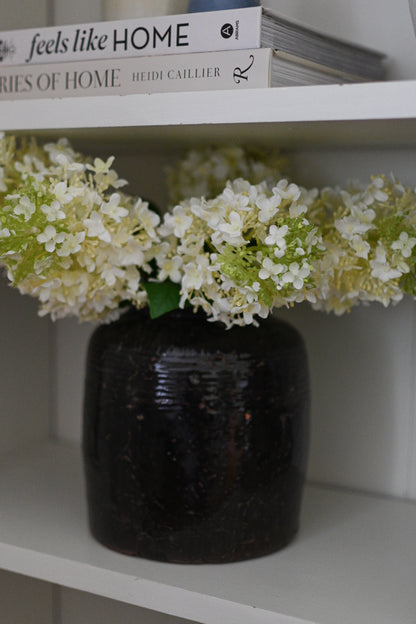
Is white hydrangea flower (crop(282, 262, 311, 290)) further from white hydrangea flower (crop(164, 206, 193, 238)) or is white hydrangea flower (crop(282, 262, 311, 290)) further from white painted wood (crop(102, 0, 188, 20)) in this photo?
white painted wood (crop(102, 0, 188, 20))

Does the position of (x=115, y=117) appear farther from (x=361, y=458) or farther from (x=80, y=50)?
(x=361, y=458)

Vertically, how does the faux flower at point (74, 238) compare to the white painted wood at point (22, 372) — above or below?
above

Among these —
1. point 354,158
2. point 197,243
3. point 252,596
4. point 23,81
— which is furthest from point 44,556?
point 354,158

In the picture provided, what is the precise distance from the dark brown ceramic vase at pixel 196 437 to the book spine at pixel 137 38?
266 mm

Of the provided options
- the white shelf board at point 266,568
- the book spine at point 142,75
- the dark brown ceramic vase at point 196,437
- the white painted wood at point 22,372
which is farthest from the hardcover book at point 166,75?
the white shelf board at point 266,568

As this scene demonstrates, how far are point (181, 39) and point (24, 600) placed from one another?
30.2 inches

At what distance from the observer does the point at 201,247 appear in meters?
0.74

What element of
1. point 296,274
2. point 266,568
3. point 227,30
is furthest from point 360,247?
point 266,568

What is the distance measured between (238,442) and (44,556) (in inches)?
9.1

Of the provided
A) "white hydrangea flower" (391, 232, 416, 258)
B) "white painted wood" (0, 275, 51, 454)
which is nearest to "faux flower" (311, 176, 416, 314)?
"white hydrangea flower" (391, 232, 416, 258)

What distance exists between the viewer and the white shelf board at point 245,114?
0.61 meters

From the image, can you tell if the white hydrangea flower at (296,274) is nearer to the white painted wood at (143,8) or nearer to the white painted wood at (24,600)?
the white painted wood at (143,8)

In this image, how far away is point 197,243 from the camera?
2.42 feet

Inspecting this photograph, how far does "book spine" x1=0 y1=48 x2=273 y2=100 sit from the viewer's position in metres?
0.69
